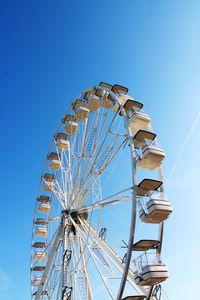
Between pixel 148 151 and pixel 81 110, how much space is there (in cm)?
696

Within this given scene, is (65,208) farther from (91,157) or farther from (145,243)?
(145,243)

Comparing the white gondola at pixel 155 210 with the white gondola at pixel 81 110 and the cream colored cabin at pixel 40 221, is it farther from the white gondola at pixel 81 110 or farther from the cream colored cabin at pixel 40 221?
the cream colored cabin at pixel 40 221

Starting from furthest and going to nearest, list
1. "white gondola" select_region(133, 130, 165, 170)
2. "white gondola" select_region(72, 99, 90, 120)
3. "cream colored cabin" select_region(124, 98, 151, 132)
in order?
"white gondola" select_region(72, 99, 90, 120)
"cream colored cabin" select_region(124, 98, 151, 132)
"white gondola" select_region(133, 130, 165, 170)

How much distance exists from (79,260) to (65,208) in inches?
118

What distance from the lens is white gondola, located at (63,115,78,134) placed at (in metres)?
17.2

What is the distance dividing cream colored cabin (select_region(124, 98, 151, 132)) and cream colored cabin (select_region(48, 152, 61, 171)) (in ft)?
23.7

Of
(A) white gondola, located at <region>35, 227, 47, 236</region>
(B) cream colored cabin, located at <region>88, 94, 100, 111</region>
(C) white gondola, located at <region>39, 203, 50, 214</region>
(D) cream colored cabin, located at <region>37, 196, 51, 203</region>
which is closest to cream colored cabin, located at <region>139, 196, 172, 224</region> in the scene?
(B) cream colored cabin, located at <region>88, 94, 100, 111</region>

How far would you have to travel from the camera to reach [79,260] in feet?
39.3

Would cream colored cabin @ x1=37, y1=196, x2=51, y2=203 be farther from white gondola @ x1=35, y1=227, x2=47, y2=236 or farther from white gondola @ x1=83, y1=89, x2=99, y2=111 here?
white gondola @ x1=83, y1=89, x2=99, y2=111

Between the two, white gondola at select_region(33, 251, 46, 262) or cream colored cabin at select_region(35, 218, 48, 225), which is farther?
cream colored cabin at select_region(35, 218, 48, 225)

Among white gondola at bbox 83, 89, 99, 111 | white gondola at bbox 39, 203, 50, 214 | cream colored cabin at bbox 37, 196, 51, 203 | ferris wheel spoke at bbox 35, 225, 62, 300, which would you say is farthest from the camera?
cream colored cabin at bbox 37, 196, 51, 203

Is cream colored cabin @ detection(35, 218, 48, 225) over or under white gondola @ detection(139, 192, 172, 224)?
over

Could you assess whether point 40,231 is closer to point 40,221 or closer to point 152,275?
point 40,221

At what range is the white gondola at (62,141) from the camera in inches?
683
